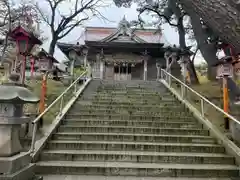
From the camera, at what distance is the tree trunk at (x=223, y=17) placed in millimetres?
2590

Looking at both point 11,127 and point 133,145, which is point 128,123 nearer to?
point 133,145

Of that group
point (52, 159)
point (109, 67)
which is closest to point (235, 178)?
point (52, 159)

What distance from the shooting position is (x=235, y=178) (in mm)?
5137

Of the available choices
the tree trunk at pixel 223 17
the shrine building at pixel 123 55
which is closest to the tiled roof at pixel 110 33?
the shrine building at pixel 123 55

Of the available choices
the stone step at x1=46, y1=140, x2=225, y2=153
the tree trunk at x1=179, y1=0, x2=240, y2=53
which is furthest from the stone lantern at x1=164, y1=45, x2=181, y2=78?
the tree trunk at x1=179, y1=0, x2=240, y2=53

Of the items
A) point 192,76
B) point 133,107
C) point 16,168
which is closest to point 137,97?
point 133,107

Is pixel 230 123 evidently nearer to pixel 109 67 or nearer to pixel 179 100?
pixel 179 100

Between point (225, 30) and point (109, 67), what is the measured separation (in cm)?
2001

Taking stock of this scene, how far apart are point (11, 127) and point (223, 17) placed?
3.46 meters

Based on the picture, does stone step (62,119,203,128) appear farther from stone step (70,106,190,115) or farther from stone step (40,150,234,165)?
stone step (40,150,234,165)

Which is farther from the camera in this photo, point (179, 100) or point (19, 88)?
point (179, 100)

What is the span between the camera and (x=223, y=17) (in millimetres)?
2656

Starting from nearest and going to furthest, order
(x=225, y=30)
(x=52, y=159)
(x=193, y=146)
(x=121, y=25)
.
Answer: (x=225, y=30), (x=52, y=159), (x=193, y=146), (x=121, y=25)

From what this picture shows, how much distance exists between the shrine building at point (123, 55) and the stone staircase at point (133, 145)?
11.7 metres
